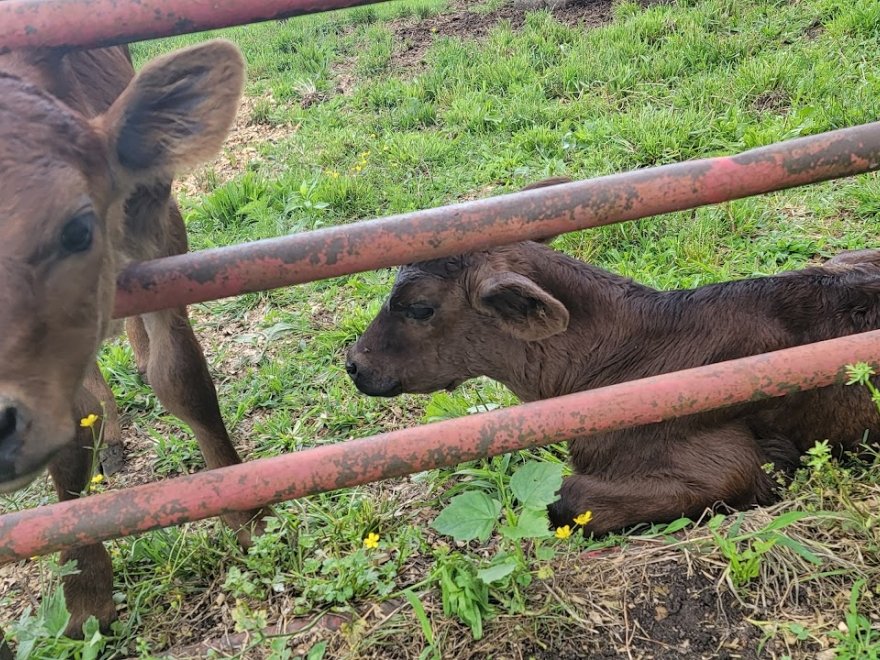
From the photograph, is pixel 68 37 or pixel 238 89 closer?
pixel 68 37

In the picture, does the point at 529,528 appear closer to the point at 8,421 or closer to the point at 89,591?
the point at 8,421

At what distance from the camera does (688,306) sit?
326 centimetres

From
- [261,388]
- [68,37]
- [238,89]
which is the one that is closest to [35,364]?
[68,37]

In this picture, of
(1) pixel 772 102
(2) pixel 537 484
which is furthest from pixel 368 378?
(1) pixel 772 102

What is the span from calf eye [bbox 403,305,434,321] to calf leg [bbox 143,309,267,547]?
96 cm

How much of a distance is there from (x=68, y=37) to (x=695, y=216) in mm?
3898

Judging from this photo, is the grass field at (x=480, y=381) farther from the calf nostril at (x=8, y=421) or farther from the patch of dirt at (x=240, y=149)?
the calf nostril at (x=8, y=421)

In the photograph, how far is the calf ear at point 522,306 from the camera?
2.99 m

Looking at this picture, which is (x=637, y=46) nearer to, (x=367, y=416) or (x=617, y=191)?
(x=367, y=416)

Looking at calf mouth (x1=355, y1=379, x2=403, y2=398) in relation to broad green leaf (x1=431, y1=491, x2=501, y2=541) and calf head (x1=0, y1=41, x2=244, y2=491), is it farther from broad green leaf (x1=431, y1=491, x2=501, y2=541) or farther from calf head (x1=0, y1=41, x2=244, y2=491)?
calf head (x1=0, y1=41, x2=244, y2=491)

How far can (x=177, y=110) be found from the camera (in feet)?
7.43

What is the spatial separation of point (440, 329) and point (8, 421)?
200 centimetres

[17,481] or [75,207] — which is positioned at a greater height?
[75,207]

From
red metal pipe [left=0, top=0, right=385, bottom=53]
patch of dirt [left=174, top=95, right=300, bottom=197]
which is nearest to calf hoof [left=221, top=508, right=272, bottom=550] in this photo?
red metal pipe [left=0, top=0, right=385, bottom=53]
